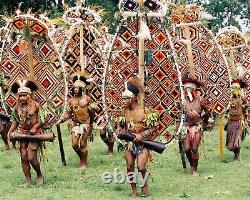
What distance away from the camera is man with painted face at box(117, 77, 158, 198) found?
8547mm

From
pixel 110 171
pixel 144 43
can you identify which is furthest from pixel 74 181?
pixel 144 43

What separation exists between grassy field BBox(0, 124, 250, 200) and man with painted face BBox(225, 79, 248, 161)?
332mm

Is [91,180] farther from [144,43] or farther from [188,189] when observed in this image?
[144,43]

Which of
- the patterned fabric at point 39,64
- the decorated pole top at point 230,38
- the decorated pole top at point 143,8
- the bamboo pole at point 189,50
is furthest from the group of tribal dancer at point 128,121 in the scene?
the decorated pole top at point 230,38

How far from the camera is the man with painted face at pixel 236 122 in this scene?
37.9 feet

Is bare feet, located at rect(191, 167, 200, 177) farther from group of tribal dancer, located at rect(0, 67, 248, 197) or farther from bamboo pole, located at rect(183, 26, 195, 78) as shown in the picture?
bamboo pole, located at rect(183, 26, 195, 78)

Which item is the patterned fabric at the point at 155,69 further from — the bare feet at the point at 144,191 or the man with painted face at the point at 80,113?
the man with painted face at the point at 80,113

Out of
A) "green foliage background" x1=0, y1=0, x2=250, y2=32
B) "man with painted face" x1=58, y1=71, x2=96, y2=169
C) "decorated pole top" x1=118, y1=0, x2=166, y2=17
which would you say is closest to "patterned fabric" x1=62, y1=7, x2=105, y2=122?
"man with painted face" x1=58, y1=71, x2=96, y2=169

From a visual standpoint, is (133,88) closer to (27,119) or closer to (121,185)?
(121,185)

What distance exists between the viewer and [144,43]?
9.25 m

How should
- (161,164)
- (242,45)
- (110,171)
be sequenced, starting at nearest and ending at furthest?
(110,171), (161,164), (242,45)

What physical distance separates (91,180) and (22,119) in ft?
5.30

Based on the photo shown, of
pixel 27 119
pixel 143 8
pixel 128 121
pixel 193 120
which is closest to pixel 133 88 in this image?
pixel 128 121

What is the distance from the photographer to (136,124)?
8.62m
